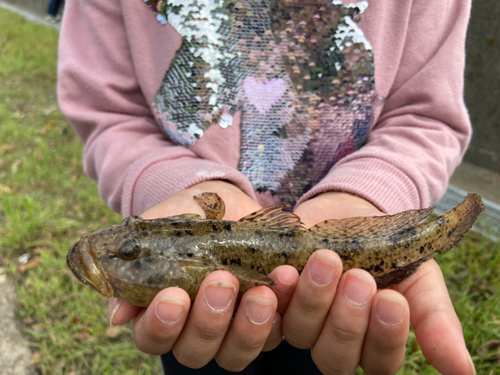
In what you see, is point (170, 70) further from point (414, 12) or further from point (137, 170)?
point (414, 12)

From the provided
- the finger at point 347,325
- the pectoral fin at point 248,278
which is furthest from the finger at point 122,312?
the finger at point 347,325

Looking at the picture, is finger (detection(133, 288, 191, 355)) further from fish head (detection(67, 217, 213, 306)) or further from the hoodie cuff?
the hoodie cuff

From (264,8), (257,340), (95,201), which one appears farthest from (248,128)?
(95,201)

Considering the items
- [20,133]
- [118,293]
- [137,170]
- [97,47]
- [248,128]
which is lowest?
[20,133]

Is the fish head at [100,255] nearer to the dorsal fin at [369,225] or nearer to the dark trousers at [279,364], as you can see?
the dark trousers at [279,364]

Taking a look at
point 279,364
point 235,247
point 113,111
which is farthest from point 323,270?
point 113,111

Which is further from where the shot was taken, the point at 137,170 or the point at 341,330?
the point at 137,170

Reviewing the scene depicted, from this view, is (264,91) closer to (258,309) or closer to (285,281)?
(285,281)
